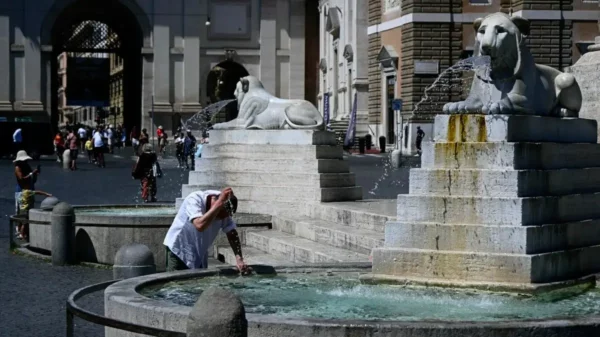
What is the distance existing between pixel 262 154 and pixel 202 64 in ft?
144

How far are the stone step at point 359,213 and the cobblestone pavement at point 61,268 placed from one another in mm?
2494

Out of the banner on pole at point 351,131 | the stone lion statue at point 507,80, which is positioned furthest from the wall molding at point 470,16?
the stone lion statue at point 507,80

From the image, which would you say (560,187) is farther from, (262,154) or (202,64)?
(202,64)

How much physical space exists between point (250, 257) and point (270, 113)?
332 centimetres

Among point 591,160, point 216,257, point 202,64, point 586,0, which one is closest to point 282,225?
point 216,257

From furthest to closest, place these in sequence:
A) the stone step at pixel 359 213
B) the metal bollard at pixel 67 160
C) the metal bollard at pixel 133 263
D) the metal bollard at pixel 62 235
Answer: the metal bollard at pixel 67 160, the metal bollard at pixel 62 235, the stone step at pixel 359 213, the metal bollard at pixel 133 263

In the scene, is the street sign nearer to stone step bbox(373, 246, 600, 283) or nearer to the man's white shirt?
the man's white shirt

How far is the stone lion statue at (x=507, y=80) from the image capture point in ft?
30.1

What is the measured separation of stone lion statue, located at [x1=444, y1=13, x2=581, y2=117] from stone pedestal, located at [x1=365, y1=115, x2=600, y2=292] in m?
0.18

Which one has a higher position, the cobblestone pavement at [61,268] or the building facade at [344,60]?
the building facade at [344,60]

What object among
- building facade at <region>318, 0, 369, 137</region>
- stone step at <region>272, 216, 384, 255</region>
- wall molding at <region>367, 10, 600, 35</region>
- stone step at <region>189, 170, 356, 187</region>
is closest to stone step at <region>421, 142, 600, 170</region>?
stone step at <region>272, 216, 384, 255</region>

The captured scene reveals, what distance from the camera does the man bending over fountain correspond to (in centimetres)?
1026

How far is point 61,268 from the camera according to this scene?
1508 cm

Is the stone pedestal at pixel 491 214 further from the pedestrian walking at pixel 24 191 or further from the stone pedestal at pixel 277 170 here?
the pedestrian walking at pixel 24 191
